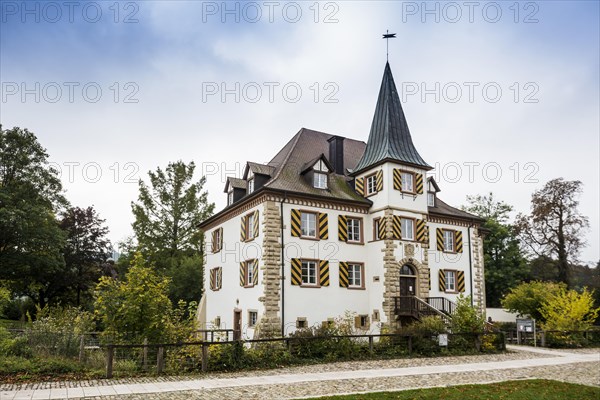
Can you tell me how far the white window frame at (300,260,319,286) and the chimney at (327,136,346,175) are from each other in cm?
629

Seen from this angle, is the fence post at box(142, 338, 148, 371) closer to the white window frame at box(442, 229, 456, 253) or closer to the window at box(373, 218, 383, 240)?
the window at box(373, 218, 383, 240)

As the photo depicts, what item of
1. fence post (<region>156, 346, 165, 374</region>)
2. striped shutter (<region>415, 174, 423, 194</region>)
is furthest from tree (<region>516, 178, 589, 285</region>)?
fence post (<region>156, 346, 165, 374</region>)

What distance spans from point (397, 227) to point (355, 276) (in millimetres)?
3172

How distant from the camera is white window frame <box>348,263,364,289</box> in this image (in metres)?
25.5

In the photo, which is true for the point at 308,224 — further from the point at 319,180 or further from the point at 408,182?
the point at 408,182

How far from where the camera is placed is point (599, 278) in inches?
1687

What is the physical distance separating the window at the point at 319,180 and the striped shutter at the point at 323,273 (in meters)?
3.81

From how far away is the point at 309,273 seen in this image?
24.3 metres

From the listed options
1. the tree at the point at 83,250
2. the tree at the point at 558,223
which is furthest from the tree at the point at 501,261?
the tree at the point at 83,250

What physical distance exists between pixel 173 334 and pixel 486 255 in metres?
36.8

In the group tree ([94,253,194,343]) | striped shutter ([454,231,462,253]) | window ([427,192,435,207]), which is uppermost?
window ([427,192,435,207])

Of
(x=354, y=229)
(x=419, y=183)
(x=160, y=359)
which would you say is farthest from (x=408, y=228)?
(x=160, y=359)

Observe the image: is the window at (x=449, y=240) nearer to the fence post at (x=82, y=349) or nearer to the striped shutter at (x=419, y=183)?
the striped shutter at (x=419, y=183)

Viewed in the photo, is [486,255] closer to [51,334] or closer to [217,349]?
[217,349]
